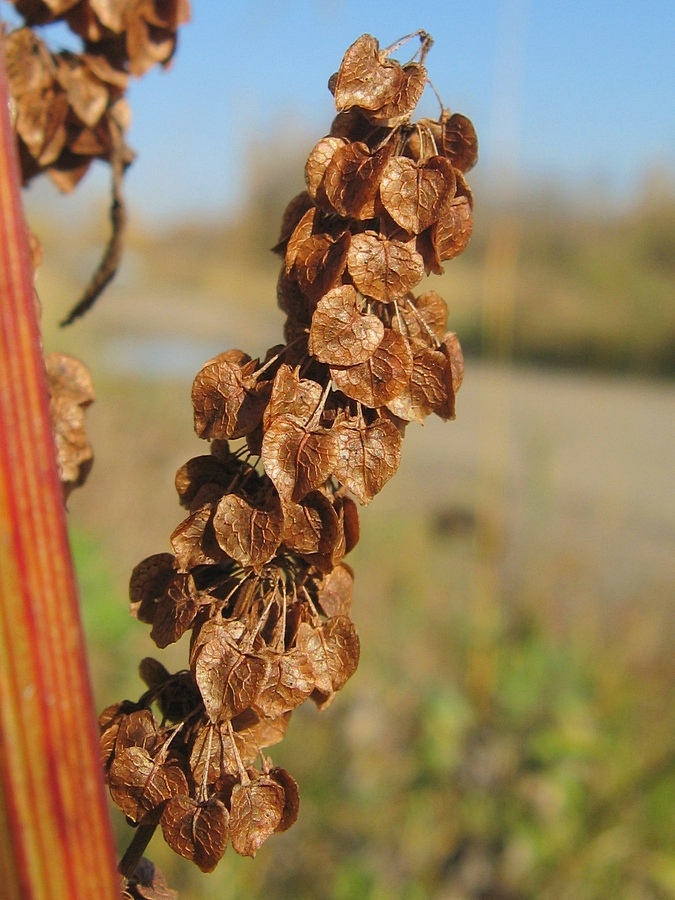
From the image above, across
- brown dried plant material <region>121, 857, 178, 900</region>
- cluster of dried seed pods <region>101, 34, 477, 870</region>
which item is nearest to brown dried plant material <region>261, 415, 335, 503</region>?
cluster of dried seed pods <region>101, 34, 477, 870</region>

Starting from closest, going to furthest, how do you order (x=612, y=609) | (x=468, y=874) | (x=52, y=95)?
(x=52, y=95) → (x=468, y=874) → (x=612, y=609)

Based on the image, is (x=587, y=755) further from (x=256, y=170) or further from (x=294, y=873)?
(x=256, y=170)

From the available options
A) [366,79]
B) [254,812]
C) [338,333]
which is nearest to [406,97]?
[366,79]

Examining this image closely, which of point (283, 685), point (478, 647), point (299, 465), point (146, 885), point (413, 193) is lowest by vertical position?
point (478, 647)

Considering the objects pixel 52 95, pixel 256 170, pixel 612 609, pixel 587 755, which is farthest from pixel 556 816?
pixel 256 170

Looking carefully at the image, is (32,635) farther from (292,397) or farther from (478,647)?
(478,647)
